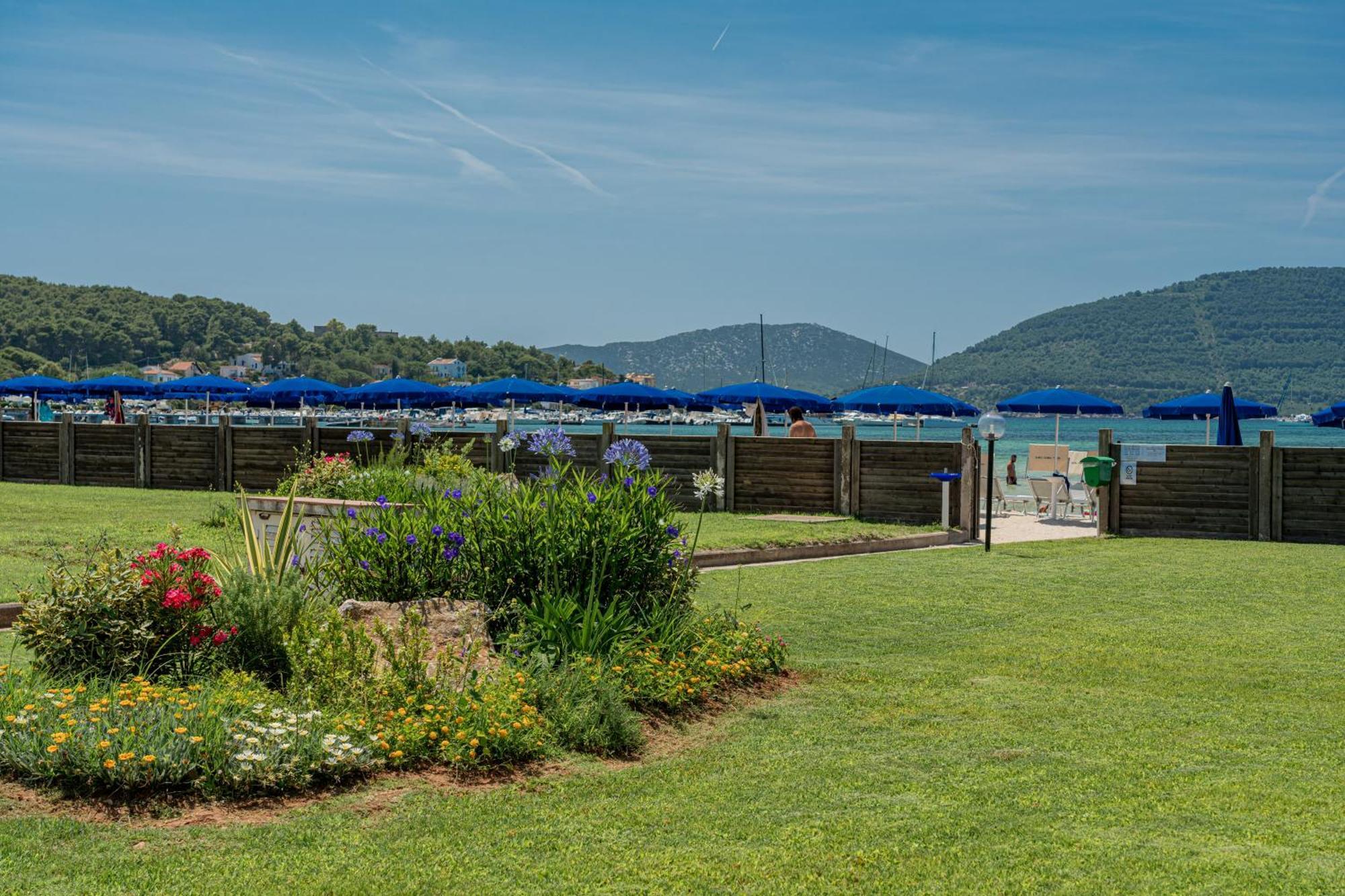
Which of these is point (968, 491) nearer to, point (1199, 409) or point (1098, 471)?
point (1098, 471)

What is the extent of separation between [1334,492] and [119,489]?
2056 centimetres

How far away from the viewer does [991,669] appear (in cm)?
805

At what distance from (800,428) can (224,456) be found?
1122 cm

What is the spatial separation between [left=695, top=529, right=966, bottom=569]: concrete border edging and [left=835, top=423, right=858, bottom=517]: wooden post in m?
1.92

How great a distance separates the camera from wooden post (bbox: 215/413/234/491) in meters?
22.9

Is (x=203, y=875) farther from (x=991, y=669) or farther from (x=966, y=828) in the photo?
(x=991, y=669)

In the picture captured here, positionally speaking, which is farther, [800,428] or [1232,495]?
[800,428]

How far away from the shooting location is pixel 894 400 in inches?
1014

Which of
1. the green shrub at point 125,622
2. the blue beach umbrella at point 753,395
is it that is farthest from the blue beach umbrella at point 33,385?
the green shrub at point 125,622

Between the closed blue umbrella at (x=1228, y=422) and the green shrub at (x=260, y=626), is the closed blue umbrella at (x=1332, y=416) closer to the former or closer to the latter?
the closed blue umbrella at (x=1228, y=422)

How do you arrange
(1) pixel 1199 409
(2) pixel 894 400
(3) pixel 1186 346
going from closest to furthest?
(2) pixel 894 400 → (1) pixel 1199 409 → (3) pixel 1186 346

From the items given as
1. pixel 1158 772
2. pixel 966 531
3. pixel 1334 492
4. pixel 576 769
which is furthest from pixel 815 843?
pixel 1334 492

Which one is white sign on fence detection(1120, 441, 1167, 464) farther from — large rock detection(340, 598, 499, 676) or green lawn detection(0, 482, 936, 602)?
large rock detection(340, 598, 499, 676)

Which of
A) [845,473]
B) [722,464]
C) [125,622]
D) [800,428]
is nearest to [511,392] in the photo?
[722,464]
